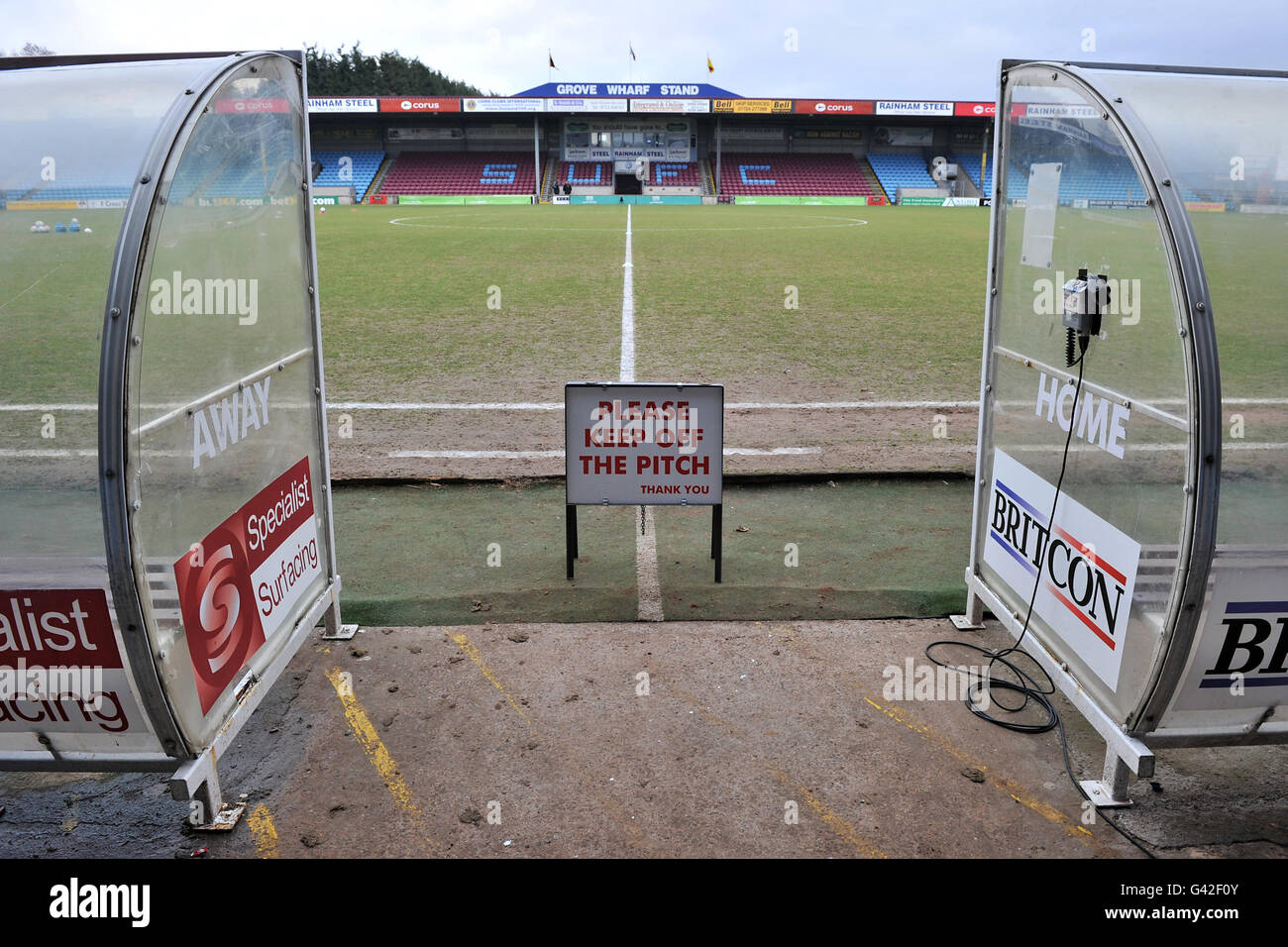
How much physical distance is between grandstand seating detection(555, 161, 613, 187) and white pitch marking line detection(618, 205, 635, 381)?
42351 millimetres

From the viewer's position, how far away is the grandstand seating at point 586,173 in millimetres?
66688

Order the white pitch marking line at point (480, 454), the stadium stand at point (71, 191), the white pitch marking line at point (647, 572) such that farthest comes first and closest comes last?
the white pitch marking line at point (480, 454), the white pitch marking line at point (647, 572), the stadium stand at point (71, 191)

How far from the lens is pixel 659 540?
285 inches

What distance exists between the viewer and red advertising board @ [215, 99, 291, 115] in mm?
3891

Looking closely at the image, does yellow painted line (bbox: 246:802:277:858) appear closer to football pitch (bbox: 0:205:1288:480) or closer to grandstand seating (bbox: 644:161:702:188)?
football pitch (bbox: 0:205:1288:480)

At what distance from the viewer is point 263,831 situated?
3.98 metres

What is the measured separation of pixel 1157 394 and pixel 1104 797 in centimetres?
166

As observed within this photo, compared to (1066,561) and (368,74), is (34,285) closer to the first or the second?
(1066,561)

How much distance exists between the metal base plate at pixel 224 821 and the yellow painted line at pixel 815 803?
2074 millimetres

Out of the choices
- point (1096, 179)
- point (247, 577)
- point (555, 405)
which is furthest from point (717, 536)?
point (555, 405)

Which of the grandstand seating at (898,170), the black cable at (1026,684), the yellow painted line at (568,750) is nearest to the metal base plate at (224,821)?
the yellow painted line at (568,750)

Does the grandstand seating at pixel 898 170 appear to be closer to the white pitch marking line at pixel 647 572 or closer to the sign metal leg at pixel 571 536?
the white pitch marking line at pixel 647 572

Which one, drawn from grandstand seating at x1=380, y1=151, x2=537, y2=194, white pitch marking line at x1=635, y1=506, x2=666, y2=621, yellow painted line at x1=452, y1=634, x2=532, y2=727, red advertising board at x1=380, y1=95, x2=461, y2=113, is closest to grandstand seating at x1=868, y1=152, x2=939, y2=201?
grandstand seating at x1=380, y1=151, x2=537, y2=194
